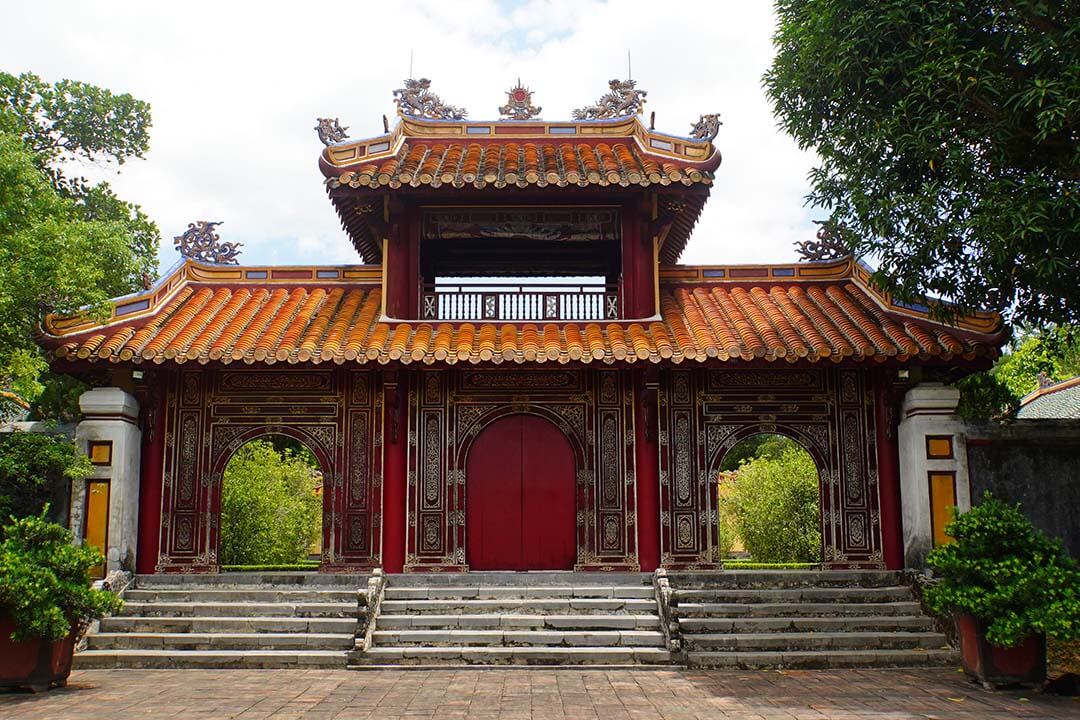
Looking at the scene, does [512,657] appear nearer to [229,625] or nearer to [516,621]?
[516,621]

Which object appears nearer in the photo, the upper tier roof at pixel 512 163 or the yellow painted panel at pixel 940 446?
the yellow painted panel at pixel 940 446

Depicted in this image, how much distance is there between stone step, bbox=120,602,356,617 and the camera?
37.2 feet

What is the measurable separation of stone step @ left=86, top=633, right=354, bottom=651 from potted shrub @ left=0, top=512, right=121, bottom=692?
1.46 metres

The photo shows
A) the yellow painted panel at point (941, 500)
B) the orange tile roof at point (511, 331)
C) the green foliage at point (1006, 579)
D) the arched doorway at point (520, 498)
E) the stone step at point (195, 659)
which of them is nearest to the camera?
the green foliage at point (1006, 579)

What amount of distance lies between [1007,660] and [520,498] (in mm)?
6086

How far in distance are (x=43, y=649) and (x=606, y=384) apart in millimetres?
7129

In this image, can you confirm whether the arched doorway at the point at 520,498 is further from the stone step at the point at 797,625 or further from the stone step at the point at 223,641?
the stone step at the point at 223,641

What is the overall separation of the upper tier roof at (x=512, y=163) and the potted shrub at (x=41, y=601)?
5.83 metres

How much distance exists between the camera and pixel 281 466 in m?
21.2

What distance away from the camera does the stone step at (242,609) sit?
11336 mm

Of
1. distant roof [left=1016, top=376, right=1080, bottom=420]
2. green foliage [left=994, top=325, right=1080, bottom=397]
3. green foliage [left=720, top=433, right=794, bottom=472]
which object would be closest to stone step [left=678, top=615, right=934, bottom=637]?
green foliage [left=994, top=325, right=1080, bottom=397]

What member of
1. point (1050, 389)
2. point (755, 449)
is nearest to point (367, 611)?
point (1050, 389)

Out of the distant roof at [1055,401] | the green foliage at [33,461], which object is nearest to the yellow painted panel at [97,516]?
the green foliage at [33,461]

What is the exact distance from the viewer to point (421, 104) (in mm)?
15852
